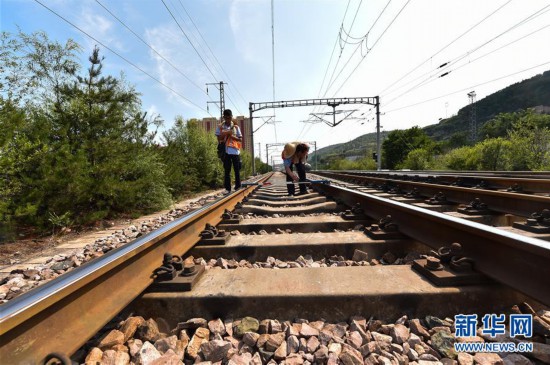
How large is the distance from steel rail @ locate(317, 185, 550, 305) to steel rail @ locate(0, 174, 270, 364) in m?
1.78

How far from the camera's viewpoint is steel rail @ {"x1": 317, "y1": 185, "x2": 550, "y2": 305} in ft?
3.72

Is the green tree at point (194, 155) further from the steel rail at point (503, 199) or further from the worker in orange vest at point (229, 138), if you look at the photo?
the steel rail at point (503, 199)

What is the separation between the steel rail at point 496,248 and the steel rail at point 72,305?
5.83 ft

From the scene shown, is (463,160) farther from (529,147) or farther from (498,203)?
(498,203)

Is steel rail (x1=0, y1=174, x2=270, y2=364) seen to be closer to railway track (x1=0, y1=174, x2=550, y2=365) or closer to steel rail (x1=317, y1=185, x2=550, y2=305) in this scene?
railway track (x1=0, y1=174, x2=550, y2=365)

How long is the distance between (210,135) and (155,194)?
8369 mm

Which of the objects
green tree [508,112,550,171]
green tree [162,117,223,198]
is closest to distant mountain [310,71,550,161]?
green tree [508,112,550,171]

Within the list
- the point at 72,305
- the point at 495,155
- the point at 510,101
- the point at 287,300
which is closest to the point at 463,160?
the point at 495,155

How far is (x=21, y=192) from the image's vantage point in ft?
14.1

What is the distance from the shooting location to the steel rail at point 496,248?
113cm

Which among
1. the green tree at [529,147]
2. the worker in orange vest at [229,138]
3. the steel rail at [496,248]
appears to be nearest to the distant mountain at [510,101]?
the green tree at [529,147]

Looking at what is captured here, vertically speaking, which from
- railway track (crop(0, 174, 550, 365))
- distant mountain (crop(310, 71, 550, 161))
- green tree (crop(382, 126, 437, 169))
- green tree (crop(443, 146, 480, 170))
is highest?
distant mountain (crop(310, 71, 550, 161))

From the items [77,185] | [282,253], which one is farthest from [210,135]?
[282,253]

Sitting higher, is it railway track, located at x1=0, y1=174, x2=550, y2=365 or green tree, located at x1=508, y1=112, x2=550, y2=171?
green tree, located at x1=508, y1=112, x2=550, y2=171
